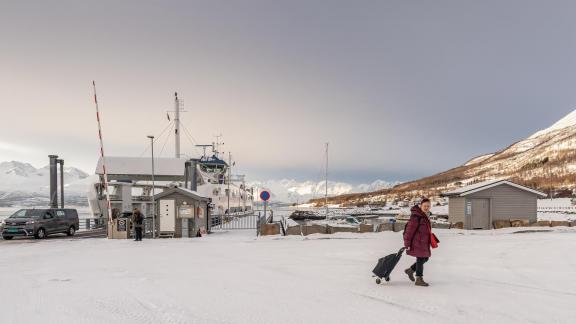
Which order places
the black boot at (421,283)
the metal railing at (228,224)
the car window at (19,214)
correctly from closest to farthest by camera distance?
the black boot at (421,283), the car window at (19,214), the metal railing at (228,224)

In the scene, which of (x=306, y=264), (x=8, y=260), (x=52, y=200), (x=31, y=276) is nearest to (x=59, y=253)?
(x=8, y=260)

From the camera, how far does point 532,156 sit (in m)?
192

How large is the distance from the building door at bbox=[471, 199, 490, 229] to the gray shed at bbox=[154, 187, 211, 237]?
18.2 meters

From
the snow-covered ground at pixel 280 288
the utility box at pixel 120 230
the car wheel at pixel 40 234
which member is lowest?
the car wheel at pixel 40 234

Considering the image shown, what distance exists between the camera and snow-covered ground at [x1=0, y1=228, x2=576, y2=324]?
231 inches

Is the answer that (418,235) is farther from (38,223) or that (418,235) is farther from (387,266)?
(38,223)

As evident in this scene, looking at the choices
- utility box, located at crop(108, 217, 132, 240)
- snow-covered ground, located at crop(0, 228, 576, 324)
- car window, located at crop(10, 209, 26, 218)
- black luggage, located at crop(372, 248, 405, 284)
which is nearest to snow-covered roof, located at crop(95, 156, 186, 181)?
car window, located at crop(10, 209, 26, 218)

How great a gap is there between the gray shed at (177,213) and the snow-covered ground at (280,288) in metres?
6.23

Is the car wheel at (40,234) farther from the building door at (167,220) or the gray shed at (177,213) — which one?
the building door at (167,220)

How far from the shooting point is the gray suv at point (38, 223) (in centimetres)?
2083

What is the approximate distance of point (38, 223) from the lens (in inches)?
838

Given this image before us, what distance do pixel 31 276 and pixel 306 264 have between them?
7.12 metres

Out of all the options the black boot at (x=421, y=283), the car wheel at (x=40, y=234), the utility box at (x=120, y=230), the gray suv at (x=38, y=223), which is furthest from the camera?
the car wheel at (x=40, y=234)

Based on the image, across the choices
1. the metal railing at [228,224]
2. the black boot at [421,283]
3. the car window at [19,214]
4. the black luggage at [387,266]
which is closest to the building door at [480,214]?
the metal railing at [228,224]
